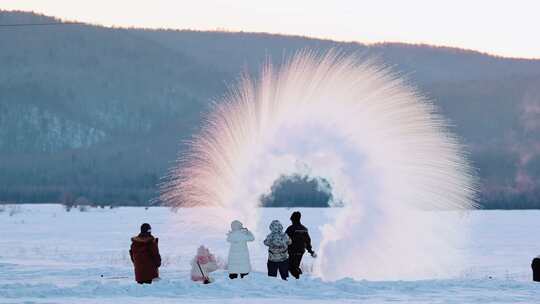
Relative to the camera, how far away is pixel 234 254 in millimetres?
25453

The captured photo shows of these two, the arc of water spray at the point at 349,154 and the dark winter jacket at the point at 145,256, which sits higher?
the arc of water spray at the point at 349,154

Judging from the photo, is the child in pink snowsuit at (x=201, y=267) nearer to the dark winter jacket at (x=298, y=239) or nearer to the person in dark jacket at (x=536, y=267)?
the dark winter jacket at (x=298, y=239)

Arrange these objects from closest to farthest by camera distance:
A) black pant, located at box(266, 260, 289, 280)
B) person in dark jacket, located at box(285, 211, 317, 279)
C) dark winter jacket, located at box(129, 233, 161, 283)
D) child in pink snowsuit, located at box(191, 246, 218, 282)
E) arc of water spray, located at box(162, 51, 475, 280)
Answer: dark winter jacket, located at box(129, 233, 161, 283)
child in pink snowsuit, located at box(191, 246, 218, 282)
black pant, located at box(266, 260, 289, 280)
person in dark jacket, located at box(285, 211, 317, 279)
arc of water spray, located at box(162, 51, 475, 280)

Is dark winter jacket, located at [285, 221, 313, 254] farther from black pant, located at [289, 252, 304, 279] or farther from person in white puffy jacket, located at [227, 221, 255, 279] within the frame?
person in white puffy jacket, located at [227, 221, 255, 279]

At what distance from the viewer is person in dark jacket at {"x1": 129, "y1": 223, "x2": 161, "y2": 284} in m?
24.9

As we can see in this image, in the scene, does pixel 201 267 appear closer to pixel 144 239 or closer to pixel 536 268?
pixel 144 239

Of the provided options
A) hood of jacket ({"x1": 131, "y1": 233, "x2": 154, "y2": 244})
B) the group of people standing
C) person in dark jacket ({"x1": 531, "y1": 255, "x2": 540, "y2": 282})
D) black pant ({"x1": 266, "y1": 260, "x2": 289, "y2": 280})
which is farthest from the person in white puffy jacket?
person in dark jacket ({"x1": 531, "y1": 255, "x2": 540, "y2": 282})

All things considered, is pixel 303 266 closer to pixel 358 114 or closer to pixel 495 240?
pixel 358 114

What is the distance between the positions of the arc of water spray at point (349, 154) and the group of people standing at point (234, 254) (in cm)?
671

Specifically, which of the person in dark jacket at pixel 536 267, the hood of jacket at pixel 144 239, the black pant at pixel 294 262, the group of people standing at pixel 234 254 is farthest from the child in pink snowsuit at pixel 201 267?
the person in dark jacket at pixel 536 267

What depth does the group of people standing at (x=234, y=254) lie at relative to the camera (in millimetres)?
24953

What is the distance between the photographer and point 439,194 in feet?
117

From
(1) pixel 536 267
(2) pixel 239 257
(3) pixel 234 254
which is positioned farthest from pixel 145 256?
(1) pixel 536 267

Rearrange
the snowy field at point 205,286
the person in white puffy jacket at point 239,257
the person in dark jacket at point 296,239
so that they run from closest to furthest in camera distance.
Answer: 1. the snowy field at point 205,286
2. the person in white puffy jacket at point 239,257
3. the person in dark jacket at point 296,239
